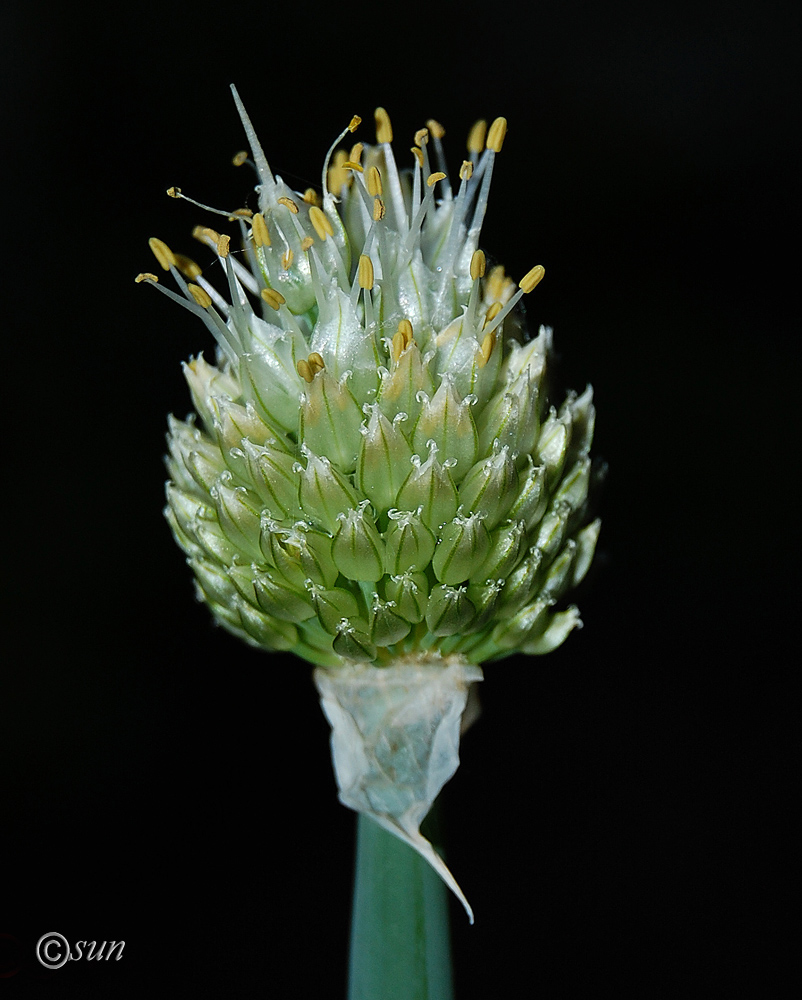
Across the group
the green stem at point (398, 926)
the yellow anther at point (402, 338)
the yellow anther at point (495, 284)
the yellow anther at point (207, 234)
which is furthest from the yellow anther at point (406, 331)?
the green stem at point (398, 926)

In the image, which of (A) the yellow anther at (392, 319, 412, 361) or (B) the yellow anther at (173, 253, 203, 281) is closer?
(A) the yellow anther at (392, 319, 412, 361)

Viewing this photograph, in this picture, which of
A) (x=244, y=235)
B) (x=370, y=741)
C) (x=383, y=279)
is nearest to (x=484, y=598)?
(x=370, y=741)

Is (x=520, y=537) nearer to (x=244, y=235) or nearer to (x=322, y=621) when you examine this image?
(x=322, y=621)

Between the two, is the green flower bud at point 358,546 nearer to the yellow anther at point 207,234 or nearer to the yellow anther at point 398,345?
the yellow anther at point 398,345

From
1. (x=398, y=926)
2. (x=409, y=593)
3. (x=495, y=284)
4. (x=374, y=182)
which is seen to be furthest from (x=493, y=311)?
(x=398, y=926)

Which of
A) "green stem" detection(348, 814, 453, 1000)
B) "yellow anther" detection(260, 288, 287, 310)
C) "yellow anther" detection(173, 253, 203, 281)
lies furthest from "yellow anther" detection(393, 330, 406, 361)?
"green stem" detection(348, 814, 453, 1000)

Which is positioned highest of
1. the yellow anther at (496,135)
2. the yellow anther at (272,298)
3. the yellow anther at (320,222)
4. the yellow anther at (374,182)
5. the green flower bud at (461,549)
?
the yellow anther at (496,135)

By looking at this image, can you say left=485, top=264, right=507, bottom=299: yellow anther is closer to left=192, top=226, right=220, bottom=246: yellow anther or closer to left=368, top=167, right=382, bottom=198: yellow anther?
left=368, top=167, right=382, bottom=198: yellow anther
